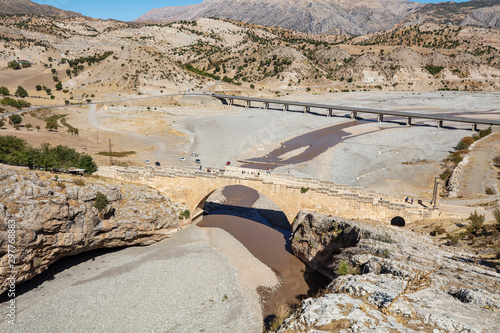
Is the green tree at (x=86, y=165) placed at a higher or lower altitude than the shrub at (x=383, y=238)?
higher

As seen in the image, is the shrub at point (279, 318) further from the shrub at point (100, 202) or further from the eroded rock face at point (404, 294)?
the shrub at point (100, 202)

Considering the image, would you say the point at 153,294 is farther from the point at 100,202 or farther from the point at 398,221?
the point at 398,221

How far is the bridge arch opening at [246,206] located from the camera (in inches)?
1470

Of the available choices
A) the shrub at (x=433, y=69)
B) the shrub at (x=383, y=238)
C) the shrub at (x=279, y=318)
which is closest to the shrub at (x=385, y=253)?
the shrub at (x=383, y=238)

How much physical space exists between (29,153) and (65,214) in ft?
34.2

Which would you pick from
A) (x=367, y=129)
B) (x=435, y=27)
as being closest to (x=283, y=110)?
(x=367, y=129)

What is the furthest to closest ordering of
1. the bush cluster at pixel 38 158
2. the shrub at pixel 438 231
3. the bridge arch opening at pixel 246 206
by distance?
the bridge arch opening at pixel 246 206 < the bush cluster at pixel 38 158 < the shrub at pixel 438 231

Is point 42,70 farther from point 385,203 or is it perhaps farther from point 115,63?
point 385,203

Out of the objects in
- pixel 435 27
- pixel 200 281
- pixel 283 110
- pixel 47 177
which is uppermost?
pixel 435 27

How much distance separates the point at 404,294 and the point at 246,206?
1209 inches

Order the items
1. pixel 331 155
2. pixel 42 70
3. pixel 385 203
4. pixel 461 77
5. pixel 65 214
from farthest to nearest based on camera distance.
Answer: pixel 461 77, pixel 42 70, pixel 331 155, pixel 385 203, pixel 65 214

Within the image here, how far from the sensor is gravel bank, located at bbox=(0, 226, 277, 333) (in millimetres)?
19125

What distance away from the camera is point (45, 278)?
22672mm

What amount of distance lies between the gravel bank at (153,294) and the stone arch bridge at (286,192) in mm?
6151
